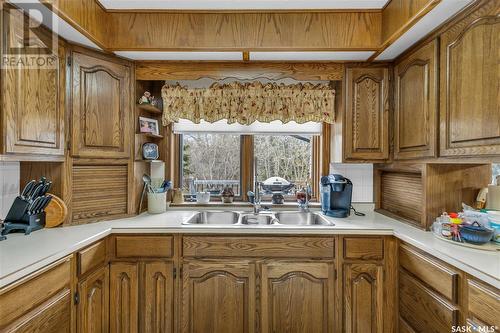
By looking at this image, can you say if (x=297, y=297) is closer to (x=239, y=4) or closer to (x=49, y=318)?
(x=49, y=318)

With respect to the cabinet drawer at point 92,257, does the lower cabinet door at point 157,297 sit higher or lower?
lower

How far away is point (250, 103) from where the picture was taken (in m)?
2.25

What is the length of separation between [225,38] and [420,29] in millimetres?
1225

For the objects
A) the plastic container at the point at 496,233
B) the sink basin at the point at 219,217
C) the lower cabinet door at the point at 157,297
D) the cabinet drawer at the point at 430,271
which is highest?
the plastic container at the point at 496,233

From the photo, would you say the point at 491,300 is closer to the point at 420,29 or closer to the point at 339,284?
the point at 339,284

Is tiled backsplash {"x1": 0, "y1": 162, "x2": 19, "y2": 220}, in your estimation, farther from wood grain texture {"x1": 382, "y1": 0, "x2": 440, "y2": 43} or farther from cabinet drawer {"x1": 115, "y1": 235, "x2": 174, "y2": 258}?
wood grain texture {"x1": 382, "y1": 0, "x2": 440, "y2": 43}

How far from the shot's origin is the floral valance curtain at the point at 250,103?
2.24 metres

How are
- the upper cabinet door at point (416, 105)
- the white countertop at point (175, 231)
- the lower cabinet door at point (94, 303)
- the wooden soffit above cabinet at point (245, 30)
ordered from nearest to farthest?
1. the white countertop at point (175, 231)
2. the lower cabinet door at point (94, 303)
3. the upper cabinet door at point (416, 105)
4. the wooden soffit above cabinet at point (245, 30)

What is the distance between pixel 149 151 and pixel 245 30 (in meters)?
1.20

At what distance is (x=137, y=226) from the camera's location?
5.76ft

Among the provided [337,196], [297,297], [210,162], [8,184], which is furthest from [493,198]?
[8,184]

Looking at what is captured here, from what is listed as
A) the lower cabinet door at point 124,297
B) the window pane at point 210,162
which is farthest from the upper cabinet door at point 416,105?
the lower cabinet door at point 124,297

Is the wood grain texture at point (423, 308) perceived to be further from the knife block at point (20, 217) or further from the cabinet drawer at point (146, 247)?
the knife block at point (20, 217)

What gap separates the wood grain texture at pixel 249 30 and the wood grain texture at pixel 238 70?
0.25 m
